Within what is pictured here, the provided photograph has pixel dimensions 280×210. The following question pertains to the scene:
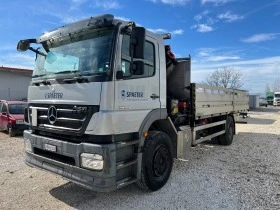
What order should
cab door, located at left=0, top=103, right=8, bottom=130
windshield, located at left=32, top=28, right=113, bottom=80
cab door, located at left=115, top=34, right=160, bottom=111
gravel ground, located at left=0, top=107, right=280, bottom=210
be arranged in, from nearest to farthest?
windshield, located at left=32, top=28, right=113, bottom=80, cab door, located at left=115, top=34, right=160, bottom=111, gravel ground, located at left=0, top=107, right=280, bottom=210, cab door, located at left=0, top=103, right=8, bottom=130

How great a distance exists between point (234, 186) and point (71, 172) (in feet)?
10.7

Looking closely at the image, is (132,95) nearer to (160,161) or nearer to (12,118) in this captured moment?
(160,161)

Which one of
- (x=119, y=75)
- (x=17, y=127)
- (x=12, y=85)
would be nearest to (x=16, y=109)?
(x=17, y=127)

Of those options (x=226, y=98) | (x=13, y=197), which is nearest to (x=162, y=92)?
(x=13, y=197)

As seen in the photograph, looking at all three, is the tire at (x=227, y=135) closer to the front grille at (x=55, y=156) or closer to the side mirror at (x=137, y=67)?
the side mirror at (x=137, y=67)

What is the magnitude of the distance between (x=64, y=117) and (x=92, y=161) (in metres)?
0.90

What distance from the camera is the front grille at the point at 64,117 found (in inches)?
153

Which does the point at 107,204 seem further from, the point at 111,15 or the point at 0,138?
the point at 0,138

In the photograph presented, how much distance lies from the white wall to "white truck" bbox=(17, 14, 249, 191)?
20698 mm

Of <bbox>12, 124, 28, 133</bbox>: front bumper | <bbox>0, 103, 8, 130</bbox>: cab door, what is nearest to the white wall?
<bbox>0, 103, 8, 130</bbox>: cab door

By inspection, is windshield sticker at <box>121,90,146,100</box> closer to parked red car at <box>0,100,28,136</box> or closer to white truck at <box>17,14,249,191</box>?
white truck at <box>17,14,249,191</box>

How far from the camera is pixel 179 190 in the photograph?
5.00 metres

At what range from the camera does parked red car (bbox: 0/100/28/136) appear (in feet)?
37.6

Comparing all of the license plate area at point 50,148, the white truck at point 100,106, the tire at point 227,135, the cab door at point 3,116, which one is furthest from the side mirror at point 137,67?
the cab door at point 3,116
